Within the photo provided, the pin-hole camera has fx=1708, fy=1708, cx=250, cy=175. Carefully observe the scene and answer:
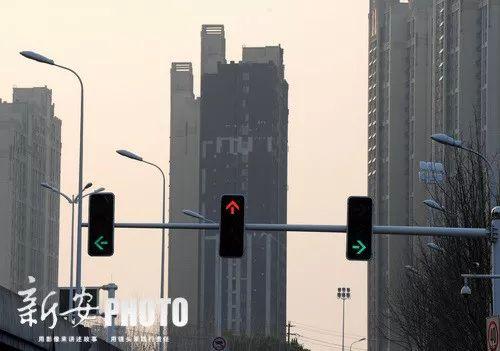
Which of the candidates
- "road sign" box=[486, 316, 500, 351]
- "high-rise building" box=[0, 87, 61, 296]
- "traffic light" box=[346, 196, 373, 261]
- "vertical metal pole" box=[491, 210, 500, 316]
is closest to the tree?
"vertical metal pole" box=[491, 210, 500, 316]

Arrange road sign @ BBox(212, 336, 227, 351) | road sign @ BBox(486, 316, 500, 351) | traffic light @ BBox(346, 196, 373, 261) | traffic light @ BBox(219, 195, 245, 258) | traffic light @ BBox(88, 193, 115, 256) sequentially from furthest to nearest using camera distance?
road sign @ BBox(212, 336, 227, 351), road sign @ BBox(486, 316, 500, 351), traffic light @ BBox(88, 193, 115, 256), traffic light @ BBox(219, 195, 245, 258), traffic light @ BBox(346, 196, 373, 261)

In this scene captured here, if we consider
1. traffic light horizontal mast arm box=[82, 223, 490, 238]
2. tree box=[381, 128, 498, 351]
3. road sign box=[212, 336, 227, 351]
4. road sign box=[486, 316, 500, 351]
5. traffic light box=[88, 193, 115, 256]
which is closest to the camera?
traffic light horizontal mast arm box=[82, 223, 490, 238]

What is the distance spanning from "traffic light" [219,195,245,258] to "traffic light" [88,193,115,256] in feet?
6.81

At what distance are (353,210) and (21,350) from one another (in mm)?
15087

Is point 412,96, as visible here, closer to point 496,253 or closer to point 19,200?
point 19,200

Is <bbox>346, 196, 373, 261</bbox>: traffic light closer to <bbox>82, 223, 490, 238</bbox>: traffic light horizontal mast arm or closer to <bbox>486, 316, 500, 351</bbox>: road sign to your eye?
<bbox>82, 223, 490, 238</bbox>: traffic light horizontal mast arm

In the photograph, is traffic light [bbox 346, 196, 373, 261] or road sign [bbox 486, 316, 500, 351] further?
road sign [bbox 486, 316, 500, 351]

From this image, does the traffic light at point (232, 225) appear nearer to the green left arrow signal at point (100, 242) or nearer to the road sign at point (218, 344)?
the green left arrow signal at point (100, 242)

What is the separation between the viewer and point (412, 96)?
148375 millimetres

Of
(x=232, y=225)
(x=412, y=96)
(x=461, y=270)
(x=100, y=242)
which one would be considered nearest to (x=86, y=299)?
(x=461, y=270)

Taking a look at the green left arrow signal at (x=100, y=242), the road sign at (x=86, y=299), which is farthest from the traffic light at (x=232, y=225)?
the road sign at (x=86, y=299)

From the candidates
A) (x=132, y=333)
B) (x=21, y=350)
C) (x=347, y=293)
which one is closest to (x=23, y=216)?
(x=347, y=293)

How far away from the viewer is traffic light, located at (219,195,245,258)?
26391mm

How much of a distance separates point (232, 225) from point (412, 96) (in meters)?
123
